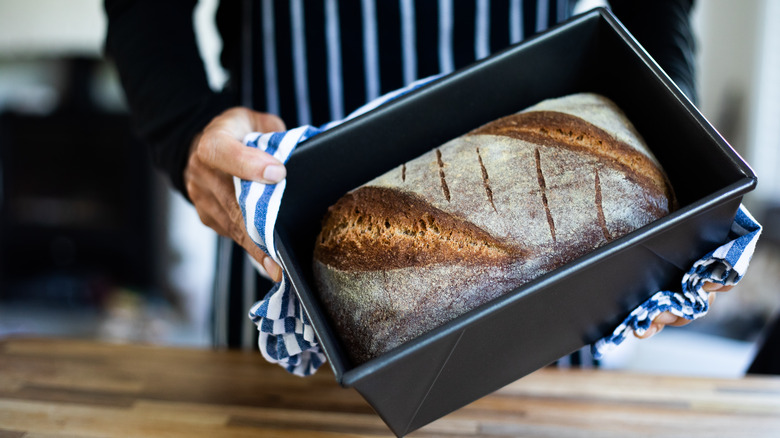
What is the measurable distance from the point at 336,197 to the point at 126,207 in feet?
8.39

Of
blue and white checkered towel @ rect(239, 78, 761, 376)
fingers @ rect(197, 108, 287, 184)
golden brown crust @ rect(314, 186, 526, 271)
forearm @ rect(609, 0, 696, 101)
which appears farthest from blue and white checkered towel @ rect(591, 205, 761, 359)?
fingers @ rect(197, 108, 287, 184)

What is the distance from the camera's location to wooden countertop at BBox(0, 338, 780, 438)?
706 millimetres

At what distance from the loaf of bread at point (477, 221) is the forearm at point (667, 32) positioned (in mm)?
229

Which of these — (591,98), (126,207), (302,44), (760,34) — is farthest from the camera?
(126,207)

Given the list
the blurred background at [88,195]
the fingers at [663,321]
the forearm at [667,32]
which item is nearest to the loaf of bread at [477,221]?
the fingers at [663,321]

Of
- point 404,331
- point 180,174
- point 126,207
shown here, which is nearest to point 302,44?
point 180,174

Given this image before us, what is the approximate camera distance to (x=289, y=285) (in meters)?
0.56

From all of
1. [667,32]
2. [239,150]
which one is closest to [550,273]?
[239,150]

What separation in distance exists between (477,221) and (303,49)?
2.02 feet

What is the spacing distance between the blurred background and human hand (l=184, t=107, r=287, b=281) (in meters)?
2.20

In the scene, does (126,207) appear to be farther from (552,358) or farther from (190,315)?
(552,358)

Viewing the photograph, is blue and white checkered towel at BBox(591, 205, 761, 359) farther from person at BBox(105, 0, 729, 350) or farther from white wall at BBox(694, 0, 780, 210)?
white wall at BBox(694, 0, 780, 210)

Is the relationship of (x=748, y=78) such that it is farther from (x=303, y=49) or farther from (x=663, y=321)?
(x=663, y=321)

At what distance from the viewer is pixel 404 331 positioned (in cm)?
52
